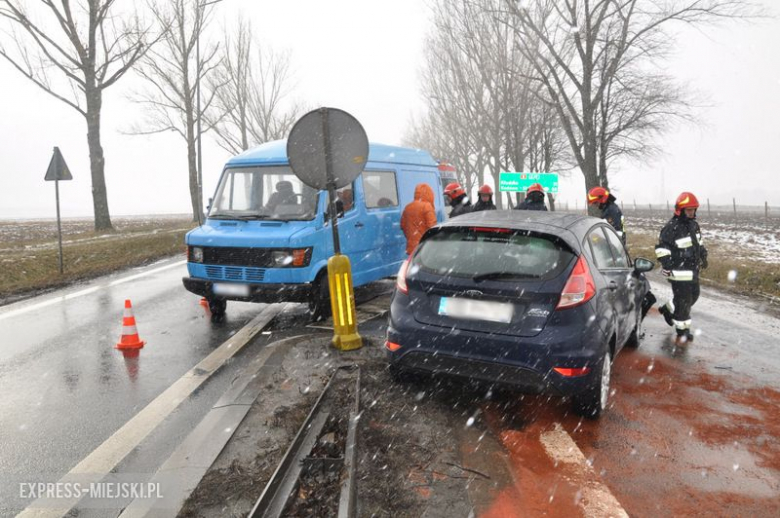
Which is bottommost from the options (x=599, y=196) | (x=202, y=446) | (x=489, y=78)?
(x=202, y=446)

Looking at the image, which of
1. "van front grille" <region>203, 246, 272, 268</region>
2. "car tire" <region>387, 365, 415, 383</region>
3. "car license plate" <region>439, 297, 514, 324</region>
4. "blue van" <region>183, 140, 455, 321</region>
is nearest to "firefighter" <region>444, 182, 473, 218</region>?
"blue van" <region>183, 140, 455, 321</region>

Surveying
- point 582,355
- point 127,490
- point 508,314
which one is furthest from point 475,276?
point 127,490

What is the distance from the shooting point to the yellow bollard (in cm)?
563

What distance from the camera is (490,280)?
4.00 meters

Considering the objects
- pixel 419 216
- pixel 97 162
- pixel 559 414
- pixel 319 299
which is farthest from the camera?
pixel 97 162

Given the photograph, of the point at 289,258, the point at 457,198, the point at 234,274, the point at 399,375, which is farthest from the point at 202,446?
the point at 457,198

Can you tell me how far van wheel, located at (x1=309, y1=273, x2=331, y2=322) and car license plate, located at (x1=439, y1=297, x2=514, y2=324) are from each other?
9.78 feet

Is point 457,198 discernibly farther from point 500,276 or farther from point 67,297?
point 67,297

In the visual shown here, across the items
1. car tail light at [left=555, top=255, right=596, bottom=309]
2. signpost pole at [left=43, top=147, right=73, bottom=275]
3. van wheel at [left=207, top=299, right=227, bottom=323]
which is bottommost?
van wheel at [left=207, top=299, right=227, bottom=323]

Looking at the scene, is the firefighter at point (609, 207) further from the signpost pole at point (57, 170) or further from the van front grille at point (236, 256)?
the signpost pole at point (57, 170)

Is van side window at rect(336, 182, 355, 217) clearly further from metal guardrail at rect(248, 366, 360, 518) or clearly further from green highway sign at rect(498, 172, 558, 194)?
green highway sign at rect(498, 172, 558, 194)

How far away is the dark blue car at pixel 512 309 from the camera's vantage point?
382cm

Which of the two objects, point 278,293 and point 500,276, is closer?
point 500,276

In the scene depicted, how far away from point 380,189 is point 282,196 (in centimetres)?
179
